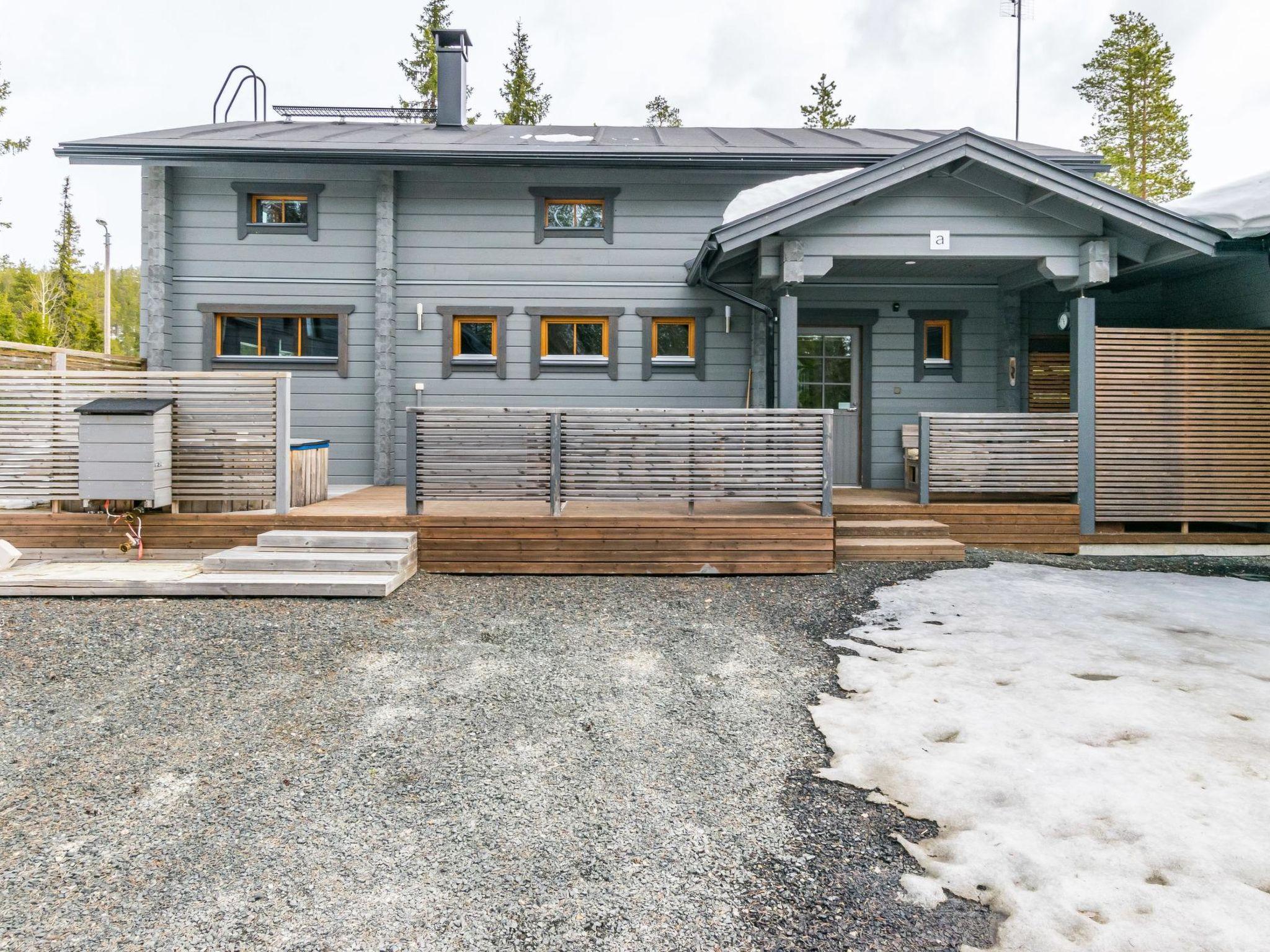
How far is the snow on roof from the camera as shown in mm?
7309

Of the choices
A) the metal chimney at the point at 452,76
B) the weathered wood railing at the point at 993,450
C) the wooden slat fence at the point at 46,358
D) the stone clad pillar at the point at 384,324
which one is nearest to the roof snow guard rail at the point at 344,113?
the metal chimney at the point at 452,76

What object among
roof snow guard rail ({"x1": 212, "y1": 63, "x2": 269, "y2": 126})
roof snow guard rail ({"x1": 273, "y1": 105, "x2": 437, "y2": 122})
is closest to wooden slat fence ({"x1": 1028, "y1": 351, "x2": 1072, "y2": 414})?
roof snow guard rail ({"x1": 273, "y1": 105, "x2": 437, "y2": 122})

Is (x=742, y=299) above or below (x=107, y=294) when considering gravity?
below

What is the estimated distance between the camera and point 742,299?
320 inches

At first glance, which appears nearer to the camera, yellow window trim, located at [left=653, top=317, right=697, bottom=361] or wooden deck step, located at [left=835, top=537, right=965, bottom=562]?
wooden deck step, located at [left=835, top=537, right=965, bottom=562]

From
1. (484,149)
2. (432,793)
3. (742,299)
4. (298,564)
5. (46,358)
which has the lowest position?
(432,793)

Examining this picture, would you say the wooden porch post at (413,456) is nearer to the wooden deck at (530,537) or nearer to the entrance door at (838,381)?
the wooden deck at (530,537)

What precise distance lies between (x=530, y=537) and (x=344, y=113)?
1004cm

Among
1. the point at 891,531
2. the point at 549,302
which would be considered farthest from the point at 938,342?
the point at 549,302

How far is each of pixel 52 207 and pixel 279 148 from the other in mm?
76516

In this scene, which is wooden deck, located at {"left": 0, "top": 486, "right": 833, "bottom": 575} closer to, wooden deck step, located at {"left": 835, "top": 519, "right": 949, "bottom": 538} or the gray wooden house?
wooden deck step, located at {"left": 835, "top": 519, "right": 949, "bottom": 538}

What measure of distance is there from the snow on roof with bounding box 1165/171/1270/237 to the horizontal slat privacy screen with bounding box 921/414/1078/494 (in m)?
2.48

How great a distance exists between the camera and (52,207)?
64.6m

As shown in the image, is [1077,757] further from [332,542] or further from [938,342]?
[938,342]
